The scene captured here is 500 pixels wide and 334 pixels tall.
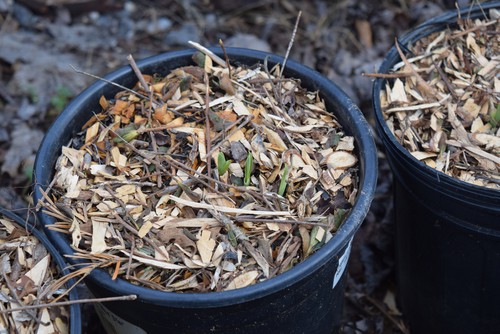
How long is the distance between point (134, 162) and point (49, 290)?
1.41ft

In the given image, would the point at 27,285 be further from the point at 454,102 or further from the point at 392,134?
the point at 454,102

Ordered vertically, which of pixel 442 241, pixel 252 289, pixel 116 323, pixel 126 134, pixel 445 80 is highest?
pixel 445 80

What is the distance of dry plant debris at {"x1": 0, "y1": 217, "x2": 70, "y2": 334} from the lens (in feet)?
5.47

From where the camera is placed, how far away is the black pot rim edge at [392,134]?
181cm

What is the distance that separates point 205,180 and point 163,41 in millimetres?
1729

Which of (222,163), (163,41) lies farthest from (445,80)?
(163,41)

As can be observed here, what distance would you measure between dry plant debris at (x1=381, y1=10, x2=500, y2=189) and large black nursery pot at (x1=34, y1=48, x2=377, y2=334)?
0.23 meters

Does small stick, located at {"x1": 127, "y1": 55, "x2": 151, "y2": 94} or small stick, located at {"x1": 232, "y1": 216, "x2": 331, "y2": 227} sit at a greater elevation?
small stick, located at {"x1": 127, "y1": 55, "x2": 151, "y2": 94}

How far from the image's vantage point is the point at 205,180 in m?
1.83

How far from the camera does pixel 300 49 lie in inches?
130

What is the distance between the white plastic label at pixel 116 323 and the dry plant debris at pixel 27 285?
0.12m

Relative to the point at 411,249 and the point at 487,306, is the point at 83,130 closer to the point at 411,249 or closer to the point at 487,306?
the point at 411,249

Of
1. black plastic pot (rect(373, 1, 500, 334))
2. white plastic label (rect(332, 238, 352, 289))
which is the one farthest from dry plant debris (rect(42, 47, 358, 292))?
black plastic pot (rect(373, 1, 500, 334))

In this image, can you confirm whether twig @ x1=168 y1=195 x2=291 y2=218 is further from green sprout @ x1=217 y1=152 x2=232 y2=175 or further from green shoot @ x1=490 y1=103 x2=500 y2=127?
green shoot @ x1=490 y1=103 x2=500 y2=127
